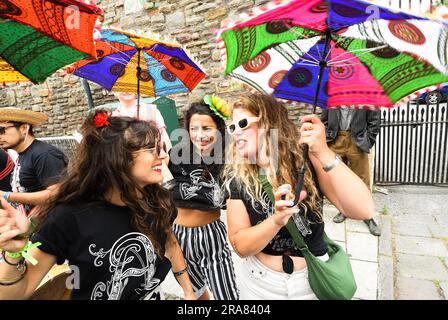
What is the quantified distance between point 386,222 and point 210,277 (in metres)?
3.17

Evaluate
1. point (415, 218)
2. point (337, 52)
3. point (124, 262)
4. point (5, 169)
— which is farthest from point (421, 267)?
point (5, 169)

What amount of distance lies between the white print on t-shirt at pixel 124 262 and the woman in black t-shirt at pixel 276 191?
0.48m

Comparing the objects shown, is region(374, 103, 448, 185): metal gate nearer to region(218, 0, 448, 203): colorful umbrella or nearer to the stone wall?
the stone wall

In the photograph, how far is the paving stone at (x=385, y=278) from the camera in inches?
106

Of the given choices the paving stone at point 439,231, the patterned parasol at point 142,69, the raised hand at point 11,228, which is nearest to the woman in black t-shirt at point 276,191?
the raised hand at point 11,228

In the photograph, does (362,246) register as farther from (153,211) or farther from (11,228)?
(11,228)

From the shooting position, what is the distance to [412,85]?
1486 millimetres

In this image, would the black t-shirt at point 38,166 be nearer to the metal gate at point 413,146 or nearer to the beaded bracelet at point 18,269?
the beaded bracelet at point 18,269

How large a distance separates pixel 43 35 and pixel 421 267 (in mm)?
4048

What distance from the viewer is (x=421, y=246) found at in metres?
3.50

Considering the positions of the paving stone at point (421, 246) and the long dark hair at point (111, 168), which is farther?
the paving stone at point (421, 246)

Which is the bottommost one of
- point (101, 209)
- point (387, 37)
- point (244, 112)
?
point (101, 209)

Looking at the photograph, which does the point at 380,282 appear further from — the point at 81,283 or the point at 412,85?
the point at 81,283
